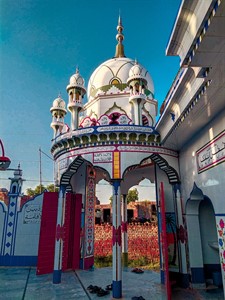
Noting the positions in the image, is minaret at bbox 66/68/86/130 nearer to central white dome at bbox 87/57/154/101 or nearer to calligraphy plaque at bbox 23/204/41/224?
central white dome at bbox 87/57/154/101

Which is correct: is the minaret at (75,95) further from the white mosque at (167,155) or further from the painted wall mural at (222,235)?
the painted wall mural at (222,235)

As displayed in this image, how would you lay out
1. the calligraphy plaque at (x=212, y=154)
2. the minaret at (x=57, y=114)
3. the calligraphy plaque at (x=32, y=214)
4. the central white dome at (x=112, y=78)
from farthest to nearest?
the central white dome at (x=112, y=78) → the minaret at (x=57, y=114) → the calligraphy plaque at (x=32, y=214) → the calligraphy plaque at (x=212, y=154)

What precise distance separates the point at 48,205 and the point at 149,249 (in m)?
4.75

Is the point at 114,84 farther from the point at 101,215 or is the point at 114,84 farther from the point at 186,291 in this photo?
the point at 101,215

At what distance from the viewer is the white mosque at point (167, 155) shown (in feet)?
8.92

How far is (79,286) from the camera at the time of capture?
5.80m

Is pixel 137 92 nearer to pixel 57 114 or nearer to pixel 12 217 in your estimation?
pixel 57 114

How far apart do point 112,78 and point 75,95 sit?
264 cm

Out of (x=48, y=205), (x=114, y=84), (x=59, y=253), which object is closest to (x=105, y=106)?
(x=114, y=84)

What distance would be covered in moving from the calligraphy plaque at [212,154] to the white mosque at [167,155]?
2cm

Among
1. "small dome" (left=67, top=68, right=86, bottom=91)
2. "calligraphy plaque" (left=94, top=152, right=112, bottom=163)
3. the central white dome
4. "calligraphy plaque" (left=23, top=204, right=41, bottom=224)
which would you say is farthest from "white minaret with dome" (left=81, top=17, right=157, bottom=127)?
→ "calligraphy plaque" (left=23, top=204, right=41, bottom=224)

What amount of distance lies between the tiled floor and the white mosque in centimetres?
36

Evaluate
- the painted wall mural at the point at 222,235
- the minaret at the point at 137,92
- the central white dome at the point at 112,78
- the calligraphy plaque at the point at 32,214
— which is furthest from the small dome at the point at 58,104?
the painted wall mural at the point at 222,235

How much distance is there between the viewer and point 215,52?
2473 mm
